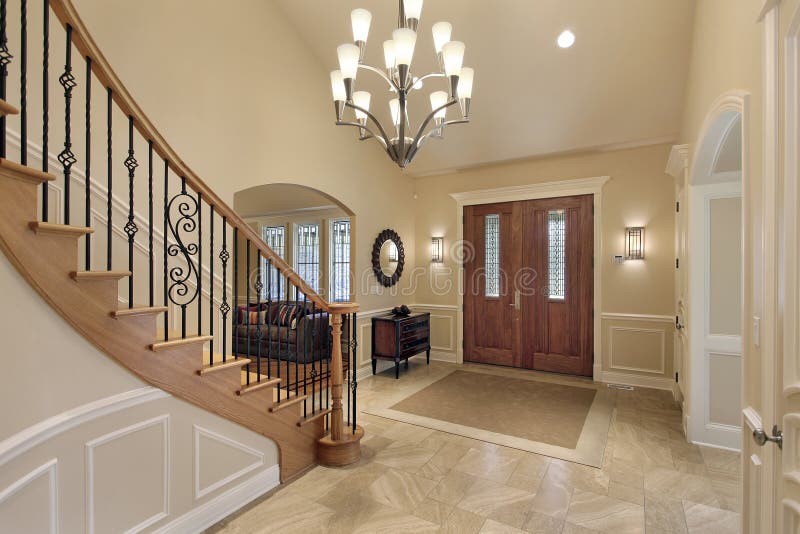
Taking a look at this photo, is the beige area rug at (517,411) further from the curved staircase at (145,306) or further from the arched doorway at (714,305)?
the curved staircase at (145,306)

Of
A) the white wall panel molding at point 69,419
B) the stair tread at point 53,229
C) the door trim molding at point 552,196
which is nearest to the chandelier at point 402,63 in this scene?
the stair tread at point 53,229

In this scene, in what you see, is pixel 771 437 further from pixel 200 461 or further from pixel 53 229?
pixel 53 229

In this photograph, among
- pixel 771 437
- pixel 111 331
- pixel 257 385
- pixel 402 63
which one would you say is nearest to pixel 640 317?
pixel 771 437

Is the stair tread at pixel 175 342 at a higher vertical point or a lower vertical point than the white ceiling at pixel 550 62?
lower

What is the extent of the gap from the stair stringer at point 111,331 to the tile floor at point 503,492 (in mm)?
434

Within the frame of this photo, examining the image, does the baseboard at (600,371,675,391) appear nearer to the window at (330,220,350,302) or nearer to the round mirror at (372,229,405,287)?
the round mirror at (372,229,405,287)

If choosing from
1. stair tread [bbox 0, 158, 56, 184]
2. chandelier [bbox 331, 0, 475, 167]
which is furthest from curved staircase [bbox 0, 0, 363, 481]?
chandelier [bbox 331, 0, 475, 167]

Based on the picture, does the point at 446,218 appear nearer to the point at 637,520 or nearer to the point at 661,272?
the point at 661,272

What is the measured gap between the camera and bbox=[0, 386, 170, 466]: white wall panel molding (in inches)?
56.0

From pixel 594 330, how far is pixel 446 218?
2660 millimetres

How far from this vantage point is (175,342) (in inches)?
79.8

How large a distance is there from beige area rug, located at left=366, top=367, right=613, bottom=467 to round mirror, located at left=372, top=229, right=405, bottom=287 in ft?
5.21

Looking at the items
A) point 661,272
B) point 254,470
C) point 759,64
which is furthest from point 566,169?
point 254,470

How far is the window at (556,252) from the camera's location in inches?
214
